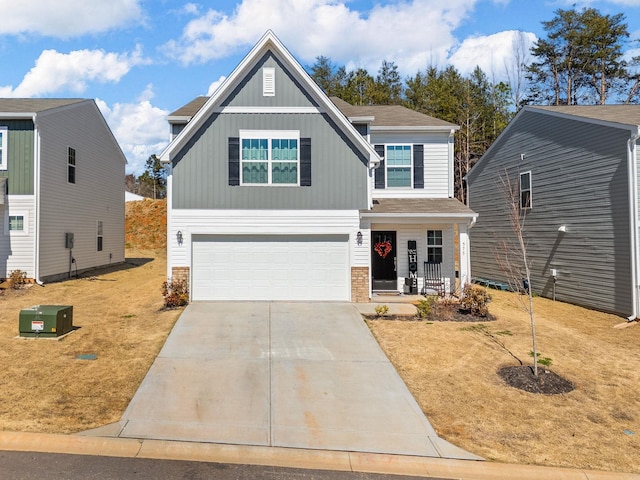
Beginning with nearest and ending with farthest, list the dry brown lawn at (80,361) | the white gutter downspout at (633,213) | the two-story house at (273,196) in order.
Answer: the dry brown lawn at (80,361) → the white gutter downspout at (633,213) → the two-story house at (273,196)

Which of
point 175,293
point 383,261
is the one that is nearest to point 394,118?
point 383,261

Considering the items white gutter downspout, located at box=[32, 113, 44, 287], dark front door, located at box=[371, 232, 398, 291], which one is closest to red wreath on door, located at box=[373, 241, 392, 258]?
dark front door, located at box=[371, 232, 398, 291]

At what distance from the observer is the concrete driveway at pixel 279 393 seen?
5715mm

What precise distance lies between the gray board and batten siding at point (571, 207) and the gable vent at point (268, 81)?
35.4 feet

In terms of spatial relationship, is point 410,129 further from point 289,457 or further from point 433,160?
point 289,457

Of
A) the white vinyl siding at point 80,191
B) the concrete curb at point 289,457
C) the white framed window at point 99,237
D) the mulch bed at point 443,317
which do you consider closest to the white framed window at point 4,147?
the white vinyl siding at point 80,191

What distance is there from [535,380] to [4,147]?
65.9 ft

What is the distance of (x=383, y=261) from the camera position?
15578mm

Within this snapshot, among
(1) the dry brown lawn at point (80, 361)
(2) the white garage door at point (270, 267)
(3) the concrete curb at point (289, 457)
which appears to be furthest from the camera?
(2) the white garage door at point (270, 267)

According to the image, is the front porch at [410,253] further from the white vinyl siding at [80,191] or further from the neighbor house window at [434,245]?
the white vinyl siding at [80,191]

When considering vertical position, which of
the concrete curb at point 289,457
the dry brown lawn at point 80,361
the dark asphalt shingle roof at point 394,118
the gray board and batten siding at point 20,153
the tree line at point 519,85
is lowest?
the concrete curb at point 289,457

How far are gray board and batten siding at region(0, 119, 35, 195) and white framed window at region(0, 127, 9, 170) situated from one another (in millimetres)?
81

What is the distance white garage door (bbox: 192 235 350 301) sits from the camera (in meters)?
13.6

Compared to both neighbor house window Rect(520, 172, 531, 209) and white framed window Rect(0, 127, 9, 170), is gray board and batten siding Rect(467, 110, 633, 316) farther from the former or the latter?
white framed window Rect(0, 127, 9, 170)
